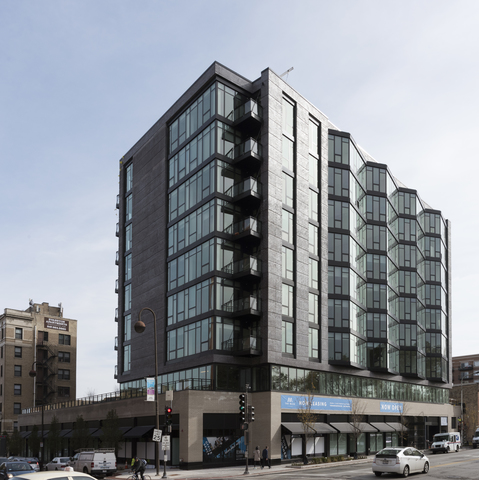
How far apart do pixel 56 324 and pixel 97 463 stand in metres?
67.6

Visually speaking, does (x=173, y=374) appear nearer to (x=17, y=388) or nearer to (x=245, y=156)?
(x=245, y=156)

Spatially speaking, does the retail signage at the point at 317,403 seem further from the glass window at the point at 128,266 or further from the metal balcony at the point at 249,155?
the glass window at the point at 128,266

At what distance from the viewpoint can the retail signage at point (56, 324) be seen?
339ft

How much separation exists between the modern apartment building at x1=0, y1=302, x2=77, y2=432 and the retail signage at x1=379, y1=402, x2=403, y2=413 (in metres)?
55.9

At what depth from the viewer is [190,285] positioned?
52.9 meters

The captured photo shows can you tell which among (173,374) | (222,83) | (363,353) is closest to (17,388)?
(173,374)

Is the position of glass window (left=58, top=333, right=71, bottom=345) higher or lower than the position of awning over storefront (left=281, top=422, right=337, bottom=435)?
higher

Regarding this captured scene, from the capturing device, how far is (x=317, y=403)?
52.8m

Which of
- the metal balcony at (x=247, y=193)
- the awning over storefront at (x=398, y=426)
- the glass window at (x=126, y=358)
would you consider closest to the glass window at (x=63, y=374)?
the glass window at (x=126, y=358)

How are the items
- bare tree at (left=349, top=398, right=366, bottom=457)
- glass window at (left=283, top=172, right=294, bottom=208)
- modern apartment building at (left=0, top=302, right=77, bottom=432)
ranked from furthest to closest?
1. modern apartment building at (left=0, top=302, right=77, bottom=432)
2. bare tree at (left=349, top=398, right=366, bottom=457)
3. glass window at (left=283, top=172, right=294, bottom=208)

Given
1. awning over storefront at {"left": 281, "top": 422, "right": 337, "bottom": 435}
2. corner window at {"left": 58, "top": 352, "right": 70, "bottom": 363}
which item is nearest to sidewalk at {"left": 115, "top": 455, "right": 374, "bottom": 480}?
awning over storefront at {"left": 281, "top": 422, "right": 337, "bottom": 435}

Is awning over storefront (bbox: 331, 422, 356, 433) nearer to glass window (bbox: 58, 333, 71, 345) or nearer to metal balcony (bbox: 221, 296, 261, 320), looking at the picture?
metal balcony (bbox: 221, 296, 261, 320)

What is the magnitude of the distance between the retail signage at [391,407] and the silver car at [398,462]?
2943 centimetres

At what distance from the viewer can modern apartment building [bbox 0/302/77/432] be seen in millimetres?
95125
